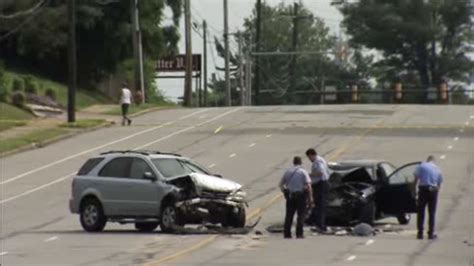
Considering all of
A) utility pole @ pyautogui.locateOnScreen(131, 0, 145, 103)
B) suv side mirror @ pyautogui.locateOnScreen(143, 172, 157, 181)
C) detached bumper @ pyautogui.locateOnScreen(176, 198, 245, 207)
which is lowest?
detached bumper @ pyautogui.locateOnScreen(176, 198, 245, 207)

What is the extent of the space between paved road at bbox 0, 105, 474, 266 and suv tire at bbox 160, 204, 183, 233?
0.54 metres

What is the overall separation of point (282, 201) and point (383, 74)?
101671 mm

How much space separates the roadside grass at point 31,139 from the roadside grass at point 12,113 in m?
6.34

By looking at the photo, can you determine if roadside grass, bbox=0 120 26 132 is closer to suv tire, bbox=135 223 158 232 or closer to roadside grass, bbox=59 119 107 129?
roadside grass, bbox=59 119 107 129

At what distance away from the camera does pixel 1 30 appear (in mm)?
81312

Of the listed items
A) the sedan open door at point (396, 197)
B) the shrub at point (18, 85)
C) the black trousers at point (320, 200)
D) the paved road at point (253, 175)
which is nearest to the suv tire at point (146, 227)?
the paved road at point (253, 175)

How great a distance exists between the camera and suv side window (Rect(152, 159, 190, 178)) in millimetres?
30750

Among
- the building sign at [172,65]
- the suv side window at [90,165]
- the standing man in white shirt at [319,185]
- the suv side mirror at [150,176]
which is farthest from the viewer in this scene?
the building sign at [172,65]

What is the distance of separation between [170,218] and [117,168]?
2120 mm

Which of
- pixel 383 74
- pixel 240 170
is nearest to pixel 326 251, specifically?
pixel 240 170

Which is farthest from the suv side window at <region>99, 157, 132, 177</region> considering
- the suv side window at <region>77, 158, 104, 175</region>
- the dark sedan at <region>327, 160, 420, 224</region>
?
the dark sedan at <region>327, 160, 420, 224</region>

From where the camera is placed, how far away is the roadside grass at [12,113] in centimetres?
6369

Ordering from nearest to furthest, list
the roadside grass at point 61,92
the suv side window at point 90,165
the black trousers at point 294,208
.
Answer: the black trousers at point 294,208, the suv side window at point 90,165, the roadside grass at point 61,92

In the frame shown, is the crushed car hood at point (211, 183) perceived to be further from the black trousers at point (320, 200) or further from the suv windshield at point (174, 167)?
the black trousers at point (320, 200)
